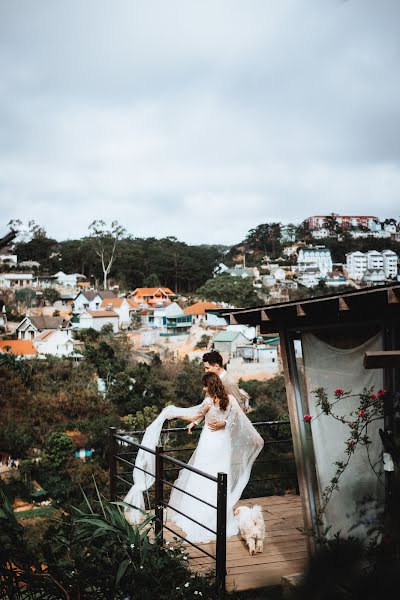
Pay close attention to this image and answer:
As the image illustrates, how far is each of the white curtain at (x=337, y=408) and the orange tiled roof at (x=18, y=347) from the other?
3444 cm

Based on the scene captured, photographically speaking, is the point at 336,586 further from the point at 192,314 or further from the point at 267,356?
the point at 192,314

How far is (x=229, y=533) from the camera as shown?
4.44 meters

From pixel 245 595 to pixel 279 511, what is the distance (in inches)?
64.9

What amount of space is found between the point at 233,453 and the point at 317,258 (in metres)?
80.9

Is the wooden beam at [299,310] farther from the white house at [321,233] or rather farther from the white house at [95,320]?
the white house at [321,233]

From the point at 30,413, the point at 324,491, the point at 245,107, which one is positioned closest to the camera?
the point at 324,491

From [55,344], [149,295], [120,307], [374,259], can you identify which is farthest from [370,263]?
[55,344]

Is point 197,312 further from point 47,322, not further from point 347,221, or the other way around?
point 347,221

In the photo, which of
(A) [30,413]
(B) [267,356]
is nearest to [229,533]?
(A) [30,413]

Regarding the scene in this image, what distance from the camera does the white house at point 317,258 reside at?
81000 millimetres

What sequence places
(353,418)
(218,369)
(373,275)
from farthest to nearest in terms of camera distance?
1. (373,275)
2. (218,369)
3. (353,418)

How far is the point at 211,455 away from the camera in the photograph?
15.1 ft

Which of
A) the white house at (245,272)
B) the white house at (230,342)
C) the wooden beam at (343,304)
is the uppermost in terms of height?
the white house at (245,272)

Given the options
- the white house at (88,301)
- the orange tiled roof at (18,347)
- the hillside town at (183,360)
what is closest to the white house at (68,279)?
the hillside town at (183,360)
